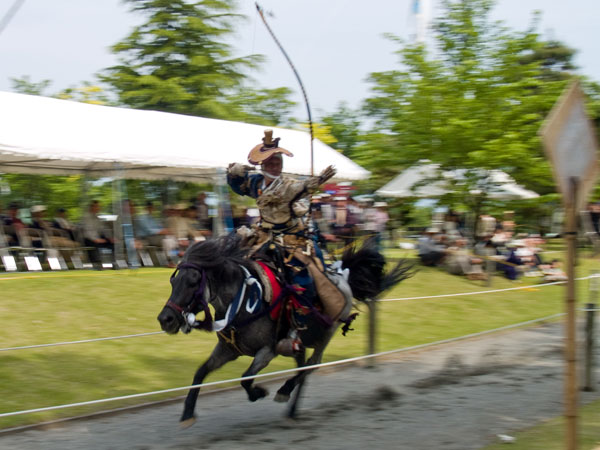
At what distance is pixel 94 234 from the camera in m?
13.9

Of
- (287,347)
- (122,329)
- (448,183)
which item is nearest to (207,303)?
(287,347)

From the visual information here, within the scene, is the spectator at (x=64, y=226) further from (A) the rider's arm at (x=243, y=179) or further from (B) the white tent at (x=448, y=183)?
(B) the white tent at (x=448, y=183)

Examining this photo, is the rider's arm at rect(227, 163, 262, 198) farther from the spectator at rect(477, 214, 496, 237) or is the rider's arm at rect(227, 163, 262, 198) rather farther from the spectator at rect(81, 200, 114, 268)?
the spectator at rect(477, 214, 496, 237)

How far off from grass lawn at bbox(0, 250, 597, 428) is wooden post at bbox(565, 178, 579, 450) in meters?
4.02

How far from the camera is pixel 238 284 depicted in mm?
5898

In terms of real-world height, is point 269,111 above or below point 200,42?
below

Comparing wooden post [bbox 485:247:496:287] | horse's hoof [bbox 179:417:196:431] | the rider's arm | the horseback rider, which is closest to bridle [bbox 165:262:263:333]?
the horseback rider

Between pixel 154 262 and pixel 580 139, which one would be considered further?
pixel 154 262

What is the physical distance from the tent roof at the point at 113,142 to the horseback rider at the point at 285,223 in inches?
282

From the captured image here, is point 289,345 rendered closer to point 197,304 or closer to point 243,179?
point 197,304

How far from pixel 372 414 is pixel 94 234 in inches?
346

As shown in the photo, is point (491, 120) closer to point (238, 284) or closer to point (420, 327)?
point (420, 327)

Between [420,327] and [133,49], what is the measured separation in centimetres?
2119

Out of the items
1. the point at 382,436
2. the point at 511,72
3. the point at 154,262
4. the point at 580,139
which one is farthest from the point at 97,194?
the point at 580,139
